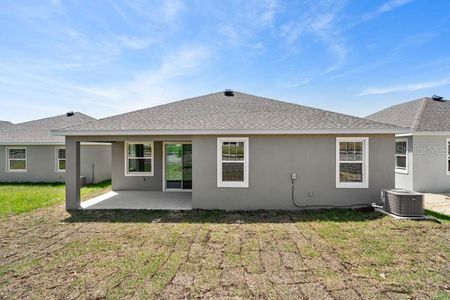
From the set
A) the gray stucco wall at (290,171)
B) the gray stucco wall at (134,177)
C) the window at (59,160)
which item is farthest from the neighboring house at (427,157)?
the window at (59,160)

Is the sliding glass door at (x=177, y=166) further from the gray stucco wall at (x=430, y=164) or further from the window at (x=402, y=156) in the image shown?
the gray stucco wall at (x=430, y=164)

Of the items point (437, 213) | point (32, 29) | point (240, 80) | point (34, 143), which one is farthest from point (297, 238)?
point (34, 143)

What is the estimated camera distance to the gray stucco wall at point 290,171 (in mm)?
7395

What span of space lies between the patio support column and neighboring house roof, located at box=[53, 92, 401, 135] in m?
0.48

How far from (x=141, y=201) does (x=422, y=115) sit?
532 inches


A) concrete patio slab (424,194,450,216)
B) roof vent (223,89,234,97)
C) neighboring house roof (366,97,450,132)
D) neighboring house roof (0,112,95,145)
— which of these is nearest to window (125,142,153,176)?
roof vent (223,89,234,97)

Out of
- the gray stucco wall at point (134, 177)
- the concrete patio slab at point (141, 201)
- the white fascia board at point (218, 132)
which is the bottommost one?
the concrete patio slab at point (141, 201)

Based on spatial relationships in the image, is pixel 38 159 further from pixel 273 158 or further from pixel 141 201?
pixel 273 158

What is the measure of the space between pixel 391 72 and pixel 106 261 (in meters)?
15.2

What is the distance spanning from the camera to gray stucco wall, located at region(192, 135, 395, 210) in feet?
24.3

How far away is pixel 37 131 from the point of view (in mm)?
15008

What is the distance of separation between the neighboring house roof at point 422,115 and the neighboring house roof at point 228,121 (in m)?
4.48

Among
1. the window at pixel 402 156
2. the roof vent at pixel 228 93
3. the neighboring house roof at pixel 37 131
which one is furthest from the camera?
the neighboring house roof at pixel 37 131

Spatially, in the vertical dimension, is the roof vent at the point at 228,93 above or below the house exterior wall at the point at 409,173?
above
